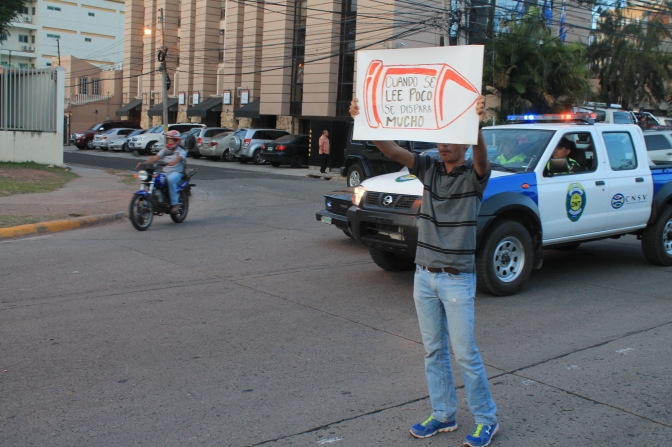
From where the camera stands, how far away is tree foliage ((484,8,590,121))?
26.4 metres

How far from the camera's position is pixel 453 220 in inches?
157

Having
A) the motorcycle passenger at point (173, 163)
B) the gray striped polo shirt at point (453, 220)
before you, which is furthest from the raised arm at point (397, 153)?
the motorcycle passenger at point (173, 163)

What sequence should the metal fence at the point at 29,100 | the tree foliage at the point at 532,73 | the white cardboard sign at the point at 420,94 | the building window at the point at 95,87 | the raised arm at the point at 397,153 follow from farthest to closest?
the building window at the point at 95,87 → the tree foliage at the point at 532,73 → the metal fence at the point at 29,100 → the raised arm at the point at 397,153 → the white cardboard sign at the point at 420,94

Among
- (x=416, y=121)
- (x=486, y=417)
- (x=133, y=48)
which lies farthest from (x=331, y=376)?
(x=133, y=48)

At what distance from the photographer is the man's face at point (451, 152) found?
13.2ft

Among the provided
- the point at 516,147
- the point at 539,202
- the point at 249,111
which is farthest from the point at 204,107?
the point at 539,202

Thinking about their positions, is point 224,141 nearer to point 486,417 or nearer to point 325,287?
point 325,287

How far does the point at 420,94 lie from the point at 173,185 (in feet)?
29.0

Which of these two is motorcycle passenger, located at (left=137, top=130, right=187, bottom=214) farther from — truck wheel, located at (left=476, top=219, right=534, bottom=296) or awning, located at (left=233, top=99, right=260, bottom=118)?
awning, located at (left=233, top=99, right=260, bottom=118)

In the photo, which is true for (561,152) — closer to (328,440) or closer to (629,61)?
(328,440)

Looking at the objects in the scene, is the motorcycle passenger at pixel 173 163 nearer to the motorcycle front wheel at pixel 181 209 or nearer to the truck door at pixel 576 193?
the motorcycle front wheel at pixel 181 209

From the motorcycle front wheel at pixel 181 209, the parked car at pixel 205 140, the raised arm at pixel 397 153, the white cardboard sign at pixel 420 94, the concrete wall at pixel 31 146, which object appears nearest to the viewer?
the white cardboard sign at pixel 420 94

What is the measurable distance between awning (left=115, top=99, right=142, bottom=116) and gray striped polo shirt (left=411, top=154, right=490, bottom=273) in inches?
2256

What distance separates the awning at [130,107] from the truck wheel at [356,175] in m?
42.9
